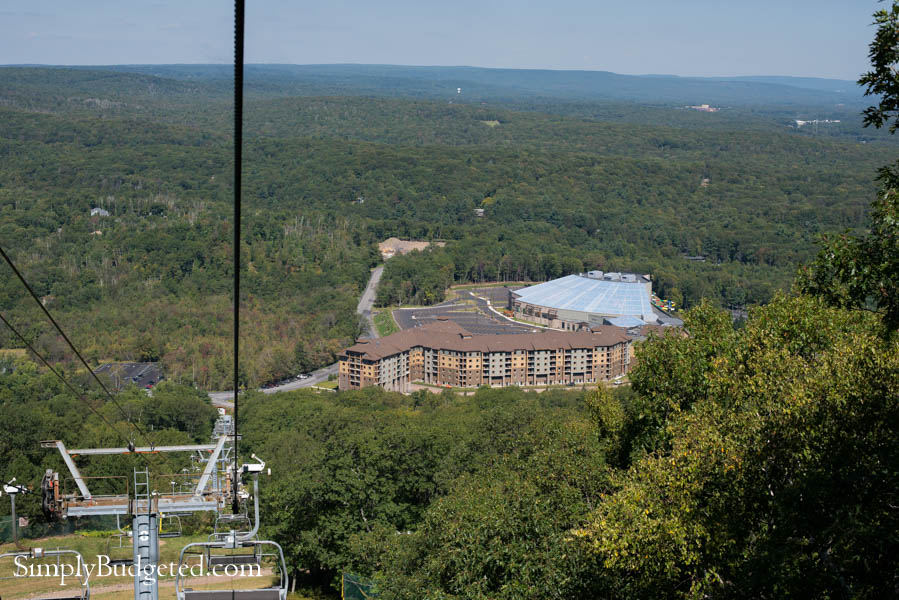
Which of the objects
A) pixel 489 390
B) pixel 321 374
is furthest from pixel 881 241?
pixel 321 374

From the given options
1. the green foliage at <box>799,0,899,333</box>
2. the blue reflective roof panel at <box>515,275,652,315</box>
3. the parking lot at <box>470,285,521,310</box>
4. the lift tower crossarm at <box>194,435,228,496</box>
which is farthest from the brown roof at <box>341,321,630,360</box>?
the green foliage at <box>799,0,899,333</box>

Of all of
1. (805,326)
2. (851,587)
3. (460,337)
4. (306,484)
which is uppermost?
(805,326)

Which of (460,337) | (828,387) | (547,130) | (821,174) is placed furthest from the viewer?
(547,130)

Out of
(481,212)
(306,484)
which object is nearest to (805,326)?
(306,484)

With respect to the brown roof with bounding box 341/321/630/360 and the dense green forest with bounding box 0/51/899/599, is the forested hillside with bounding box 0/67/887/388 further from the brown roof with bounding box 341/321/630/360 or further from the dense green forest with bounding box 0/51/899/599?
the brown roof with bounding box 341/321/630/360

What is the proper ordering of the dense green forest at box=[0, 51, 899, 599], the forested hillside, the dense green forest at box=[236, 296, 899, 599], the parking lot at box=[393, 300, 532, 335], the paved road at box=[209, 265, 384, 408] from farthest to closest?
the parking lot at box=[393, 300, 532, 335] → the forested hillside → the paved road at box=[209, 265, 384, 408] → the dense green forest at box=[0, 51, 899, 599] → the dense green forest at box=[236, 296, 899, 599]

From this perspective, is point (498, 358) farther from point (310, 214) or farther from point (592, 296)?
point (310, 214)

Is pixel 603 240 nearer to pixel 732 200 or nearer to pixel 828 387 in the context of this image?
pixel 732 200
